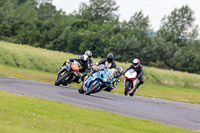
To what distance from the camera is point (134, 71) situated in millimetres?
18078

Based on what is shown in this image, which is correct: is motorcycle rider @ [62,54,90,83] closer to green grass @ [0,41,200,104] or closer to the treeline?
green grass @ [0,41,200,104]

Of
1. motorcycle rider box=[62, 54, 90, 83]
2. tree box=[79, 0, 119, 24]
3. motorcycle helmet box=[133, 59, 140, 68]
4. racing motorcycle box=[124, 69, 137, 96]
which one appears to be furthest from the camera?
tree box=[79, 0, 119, 24]

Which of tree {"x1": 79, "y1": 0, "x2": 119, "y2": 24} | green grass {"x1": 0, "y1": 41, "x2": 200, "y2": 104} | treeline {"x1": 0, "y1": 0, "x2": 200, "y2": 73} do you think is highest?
tree {"x1": 79, "y1": 0, "x2": 119, "y2": 24}

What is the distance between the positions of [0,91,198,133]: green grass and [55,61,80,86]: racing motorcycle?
5.20 meters

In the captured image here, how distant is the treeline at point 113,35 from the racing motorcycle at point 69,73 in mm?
60342

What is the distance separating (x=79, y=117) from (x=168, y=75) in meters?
35.8

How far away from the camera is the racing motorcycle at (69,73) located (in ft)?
55.2

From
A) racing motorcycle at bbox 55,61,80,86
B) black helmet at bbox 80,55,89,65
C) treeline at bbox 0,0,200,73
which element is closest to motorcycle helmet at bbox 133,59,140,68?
black helmet at bbox 80,55,89,65

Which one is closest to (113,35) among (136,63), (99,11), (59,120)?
(99,11)

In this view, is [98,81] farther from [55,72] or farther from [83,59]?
[55,72]

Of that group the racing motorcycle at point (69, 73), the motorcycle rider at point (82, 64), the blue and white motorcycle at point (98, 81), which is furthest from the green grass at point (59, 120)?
the motorcycle rider at point (82, 64)

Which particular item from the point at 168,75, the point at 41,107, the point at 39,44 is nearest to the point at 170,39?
the point at 39,44

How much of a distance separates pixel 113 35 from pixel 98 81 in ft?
237

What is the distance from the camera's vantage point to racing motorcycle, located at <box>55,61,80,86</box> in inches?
663
